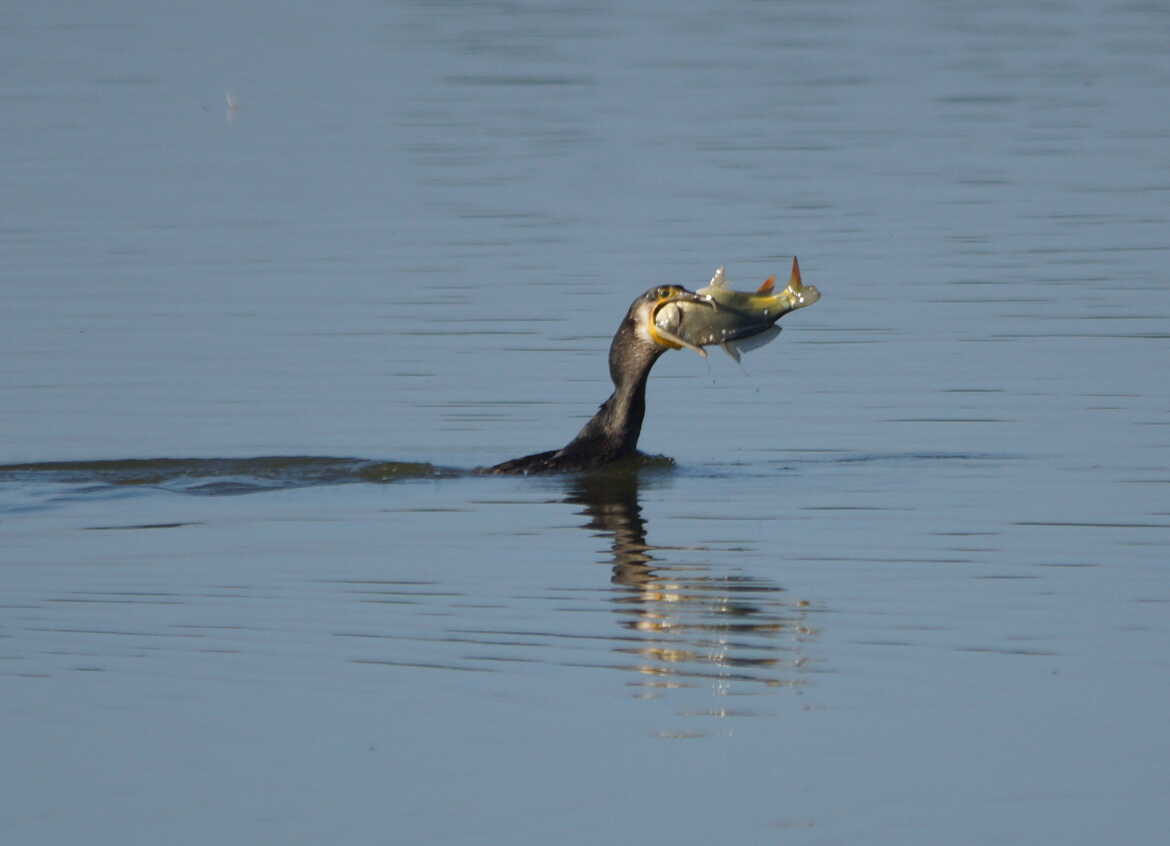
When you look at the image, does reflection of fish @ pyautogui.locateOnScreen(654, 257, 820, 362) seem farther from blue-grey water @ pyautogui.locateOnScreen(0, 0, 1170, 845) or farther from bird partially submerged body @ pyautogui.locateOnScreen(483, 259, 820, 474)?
blue-grey water @ pyautogui.locateOnScreen(0, 0, 1170, 845)

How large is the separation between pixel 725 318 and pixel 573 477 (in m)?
1.36

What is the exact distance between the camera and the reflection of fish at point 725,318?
14.0 meters

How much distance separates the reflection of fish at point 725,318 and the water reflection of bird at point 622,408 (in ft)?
0.25

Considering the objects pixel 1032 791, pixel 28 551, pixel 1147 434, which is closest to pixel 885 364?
pixel 1147 434

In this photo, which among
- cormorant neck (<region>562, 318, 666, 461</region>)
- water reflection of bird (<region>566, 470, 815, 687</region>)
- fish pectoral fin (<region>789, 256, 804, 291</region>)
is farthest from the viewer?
cormorant neck (<region>562, 318, 666, 461</region>)

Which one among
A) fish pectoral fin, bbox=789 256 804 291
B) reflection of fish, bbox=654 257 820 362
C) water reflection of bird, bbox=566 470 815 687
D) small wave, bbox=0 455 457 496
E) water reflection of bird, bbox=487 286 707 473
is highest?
fish pectoral fin, bbox=789 256 804 291

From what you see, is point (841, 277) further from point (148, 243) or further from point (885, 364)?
point (148, 243)

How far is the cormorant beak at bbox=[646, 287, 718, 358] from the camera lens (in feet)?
46.4

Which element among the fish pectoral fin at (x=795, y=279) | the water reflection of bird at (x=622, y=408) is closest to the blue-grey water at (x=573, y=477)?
the water reflection of bird at (x=622, y=408)

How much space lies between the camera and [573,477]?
47.9 ft

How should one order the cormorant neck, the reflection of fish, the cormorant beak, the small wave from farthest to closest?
1. the cormorant neck
2. the small wave
3. the cormorant beak
4. the reflection of fish

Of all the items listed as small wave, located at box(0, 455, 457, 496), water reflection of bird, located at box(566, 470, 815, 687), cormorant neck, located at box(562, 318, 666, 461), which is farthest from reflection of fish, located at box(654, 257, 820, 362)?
→ water reflection of bird, located at box(566, 470, 815, 687)

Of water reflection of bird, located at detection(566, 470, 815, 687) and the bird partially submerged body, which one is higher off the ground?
the bird partially submerged body

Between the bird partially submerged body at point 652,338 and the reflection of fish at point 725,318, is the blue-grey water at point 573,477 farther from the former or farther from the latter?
the reflection of fish at point 725,318
